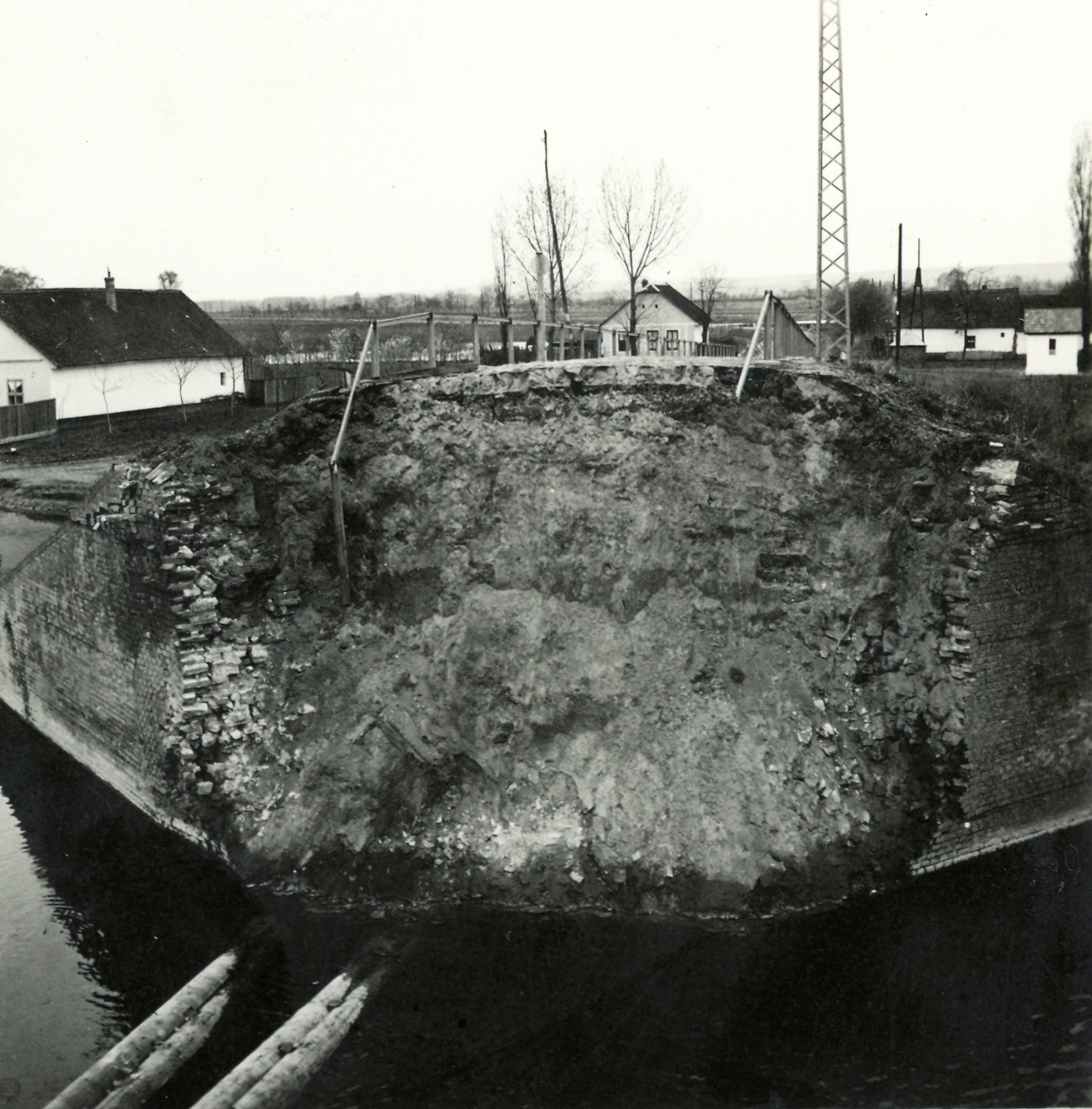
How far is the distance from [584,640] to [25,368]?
2533 centimetres

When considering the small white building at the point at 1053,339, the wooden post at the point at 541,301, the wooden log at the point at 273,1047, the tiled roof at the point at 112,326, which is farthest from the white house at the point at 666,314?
the wooden log at the point at 273,1047

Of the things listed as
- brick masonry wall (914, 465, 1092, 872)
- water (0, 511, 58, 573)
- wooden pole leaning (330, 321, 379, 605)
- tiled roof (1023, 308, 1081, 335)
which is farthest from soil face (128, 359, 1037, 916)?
tiled roof (1023, 308, 1081, 335)

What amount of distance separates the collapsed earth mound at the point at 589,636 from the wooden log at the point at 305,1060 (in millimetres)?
1871

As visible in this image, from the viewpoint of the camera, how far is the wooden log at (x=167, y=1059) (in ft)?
26.3

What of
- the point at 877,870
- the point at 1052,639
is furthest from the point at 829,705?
the point at 1052,639

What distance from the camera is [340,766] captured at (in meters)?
11.9

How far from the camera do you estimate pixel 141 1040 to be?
28.8 feet

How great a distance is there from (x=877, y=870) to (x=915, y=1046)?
2355 millimetres

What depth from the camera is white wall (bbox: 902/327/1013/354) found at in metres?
48.6

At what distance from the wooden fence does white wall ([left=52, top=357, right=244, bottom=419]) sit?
1.81 ft

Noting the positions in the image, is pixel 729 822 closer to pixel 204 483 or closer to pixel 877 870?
pixel 877 870

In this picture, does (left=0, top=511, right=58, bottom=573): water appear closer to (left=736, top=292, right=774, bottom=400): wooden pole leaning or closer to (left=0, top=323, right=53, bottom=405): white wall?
(left=0, top=323, right=53, bottom=405): white wall

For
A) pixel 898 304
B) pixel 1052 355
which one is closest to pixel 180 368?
pixel 898 304

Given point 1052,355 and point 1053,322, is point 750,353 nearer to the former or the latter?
point 1053,322
